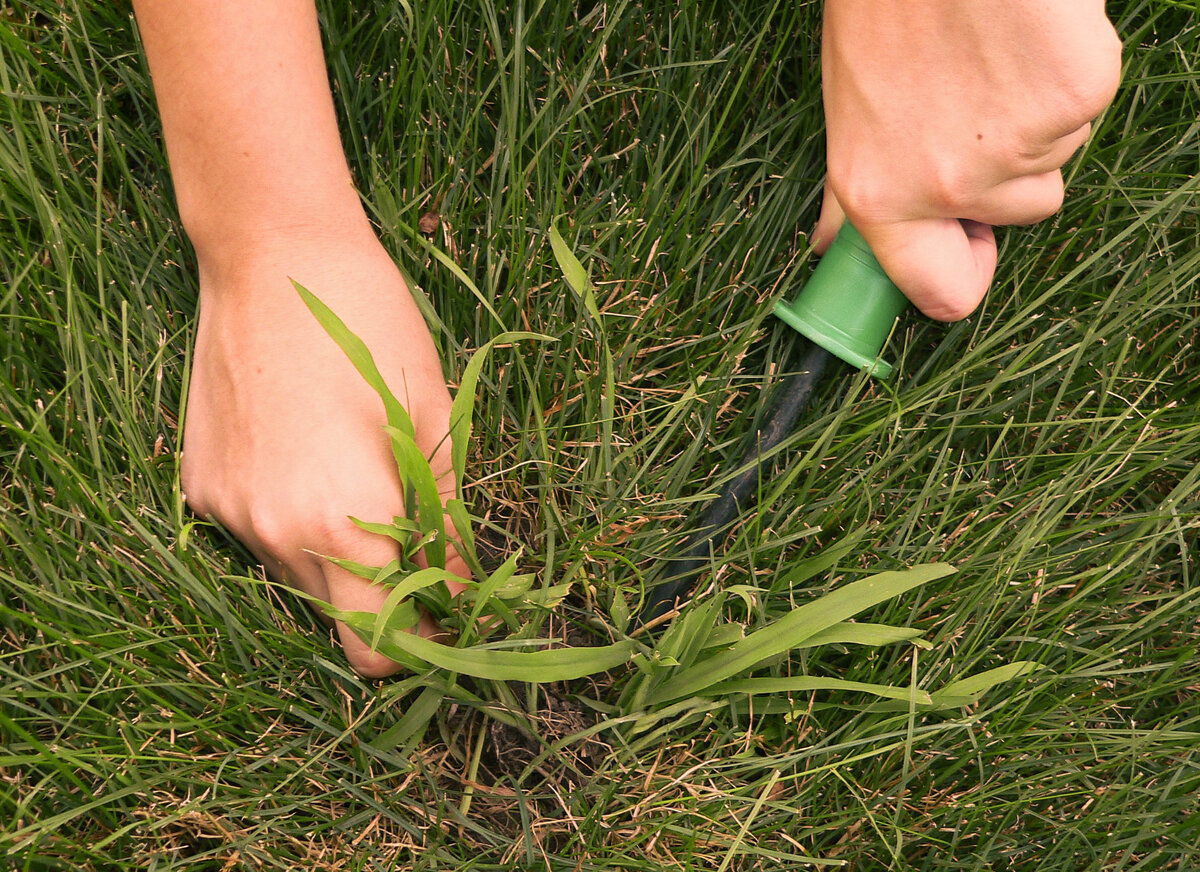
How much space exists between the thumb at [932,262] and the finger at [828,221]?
0.07 m

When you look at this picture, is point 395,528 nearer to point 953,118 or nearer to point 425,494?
point 425,494

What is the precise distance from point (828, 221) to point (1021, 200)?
0.67ft

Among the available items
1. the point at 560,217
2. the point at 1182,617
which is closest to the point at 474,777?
the point at 560,217

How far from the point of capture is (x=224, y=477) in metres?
0.99

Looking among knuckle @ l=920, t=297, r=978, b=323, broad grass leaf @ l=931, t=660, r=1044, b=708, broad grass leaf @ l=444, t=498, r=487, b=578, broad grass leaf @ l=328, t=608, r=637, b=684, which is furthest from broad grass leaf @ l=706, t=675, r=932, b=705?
knuckle @ l=920, t=297, r=978, b=323

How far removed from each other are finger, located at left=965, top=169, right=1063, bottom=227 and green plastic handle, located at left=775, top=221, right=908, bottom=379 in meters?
0.12

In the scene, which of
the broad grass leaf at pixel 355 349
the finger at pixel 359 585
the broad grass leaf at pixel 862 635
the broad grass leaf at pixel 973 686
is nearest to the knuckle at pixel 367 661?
the finger at pixel 359 585

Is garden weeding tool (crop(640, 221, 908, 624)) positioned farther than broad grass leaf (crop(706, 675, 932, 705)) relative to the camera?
Yes

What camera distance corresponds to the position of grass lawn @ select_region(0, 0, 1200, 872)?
0.96m

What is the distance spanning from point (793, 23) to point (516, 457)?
634 millimetres

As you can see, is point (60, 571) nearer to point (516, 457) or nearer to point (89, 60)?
point (516, 457)

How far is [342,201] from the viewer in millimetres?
1058

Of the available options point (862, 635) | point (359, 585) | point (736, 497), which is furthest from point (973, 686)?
point (359, 585)

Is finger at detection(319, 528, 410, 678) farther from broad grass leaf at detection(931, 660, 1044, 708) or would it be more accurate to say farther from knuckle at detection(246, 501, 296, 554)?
broad grass leaf at detection(931, 660, 1044, 708)
